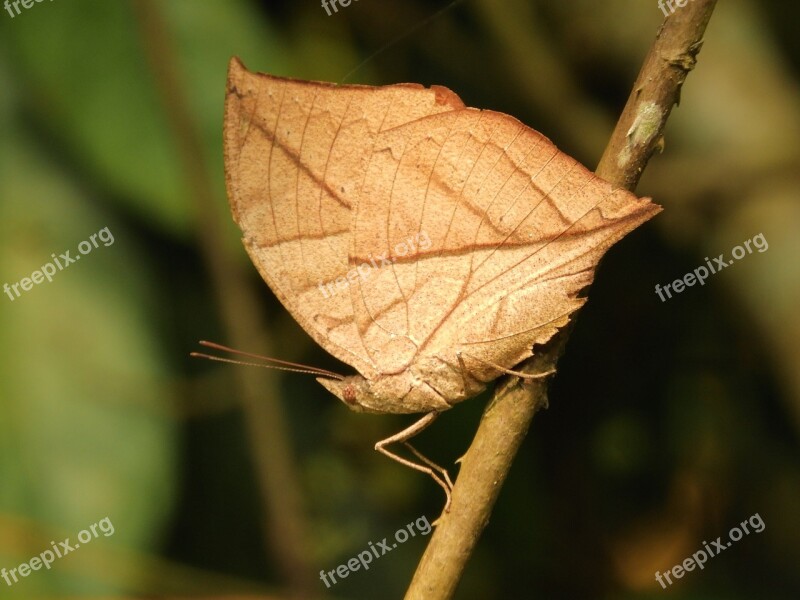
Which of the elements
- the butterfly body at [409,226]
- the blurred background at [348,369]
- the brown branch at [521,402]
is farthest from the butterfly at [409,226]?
the blurred background at [348,369]

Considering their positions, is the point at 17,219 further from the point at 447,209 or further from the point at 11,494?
the point at 447,209

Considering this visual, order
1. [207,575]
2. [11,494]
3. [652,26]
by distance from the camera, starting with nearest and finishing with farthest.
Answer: [11,494] < [207,575] < [652,26]

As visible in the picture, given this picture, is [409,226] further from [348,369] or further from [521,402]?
[348,369]

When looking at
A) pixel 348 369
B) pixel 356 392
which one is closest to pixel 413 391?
pixel 356 392

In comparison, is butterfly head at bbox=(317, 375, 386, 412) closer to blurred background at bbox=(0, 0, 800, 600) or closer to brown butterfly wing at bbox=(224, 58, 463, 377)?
brown butterfly wing at bbox=(224, 58, 463, 377)

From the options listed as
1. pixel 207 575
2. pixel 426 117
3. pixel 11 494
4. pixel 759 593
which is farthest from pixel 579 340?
pixel 11 494

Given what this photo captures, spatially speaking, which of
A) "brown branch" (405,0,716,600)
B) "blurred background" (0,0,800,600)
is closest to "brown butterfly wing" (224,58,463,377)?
"brown branch" (405,0,716,600)

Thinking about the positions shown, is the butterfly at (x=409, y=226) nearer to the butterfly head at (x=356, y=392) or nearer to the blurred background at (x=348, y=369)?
the butterfly head at (x=356, y=392)
